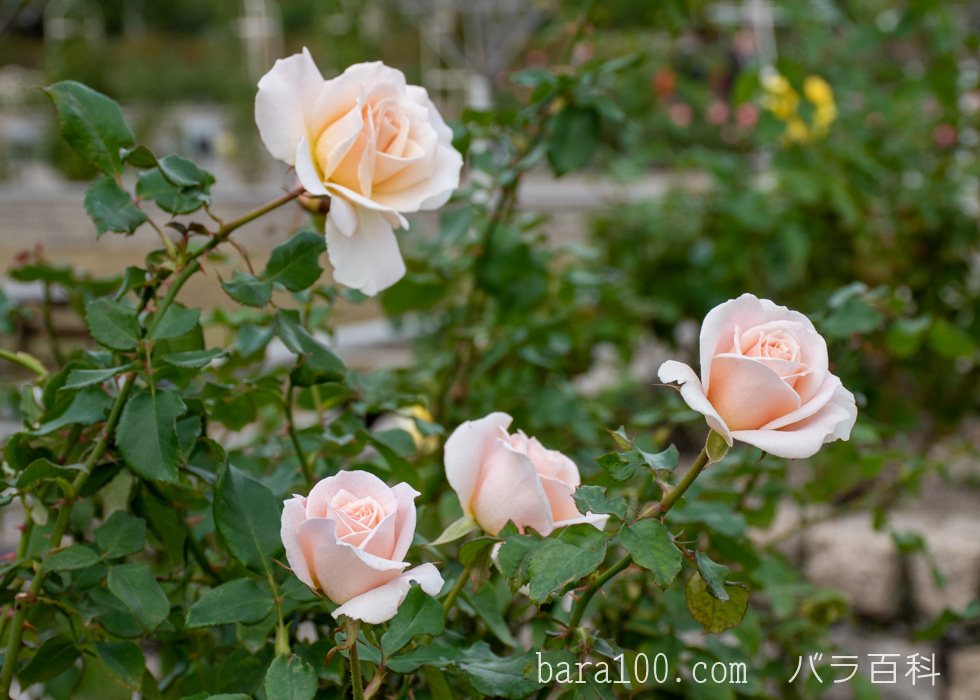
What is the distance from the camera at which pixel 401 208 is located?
0.42m

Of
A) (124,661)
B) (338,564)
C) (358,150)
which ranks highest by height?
(358,150)

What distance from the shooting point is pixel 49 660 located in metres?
0.44

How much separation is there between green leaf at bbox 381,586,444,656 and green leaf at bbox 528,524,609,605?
50 mm

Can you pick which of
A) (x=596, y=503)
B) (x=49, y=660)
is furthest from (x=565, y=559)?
(x=49, y=660)

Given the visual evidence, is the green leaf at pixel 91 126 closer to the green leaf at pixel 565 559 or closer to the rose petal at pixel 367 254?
the rose petal at pixel 367 254

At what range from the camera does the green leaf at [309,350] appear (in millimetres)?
453

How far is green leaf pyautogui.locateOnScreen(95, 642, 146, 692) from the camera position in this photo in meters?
0.43

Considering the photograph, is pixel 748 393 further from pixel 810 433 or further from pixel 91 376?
pixel 91 376

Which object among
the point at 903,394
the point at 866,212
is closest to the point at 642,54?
the point at 866,212

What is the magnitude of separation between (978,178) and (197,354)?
1776 millimetres

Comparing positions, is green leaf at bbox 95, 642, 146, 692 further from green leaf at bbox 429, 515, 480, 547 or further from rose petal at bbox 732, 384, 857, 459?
rose petal at bbox 732, 384, 857, 459

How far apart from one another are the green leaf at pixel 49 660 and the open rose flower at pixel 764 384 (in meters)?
0.33

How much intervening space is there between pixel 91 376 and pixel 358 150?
17 cm

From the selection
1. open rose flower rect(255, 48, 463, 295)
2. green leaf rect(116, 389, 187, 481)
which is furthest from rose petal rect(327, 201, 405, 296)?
green leaf rect(116, 389, 187, 481)
